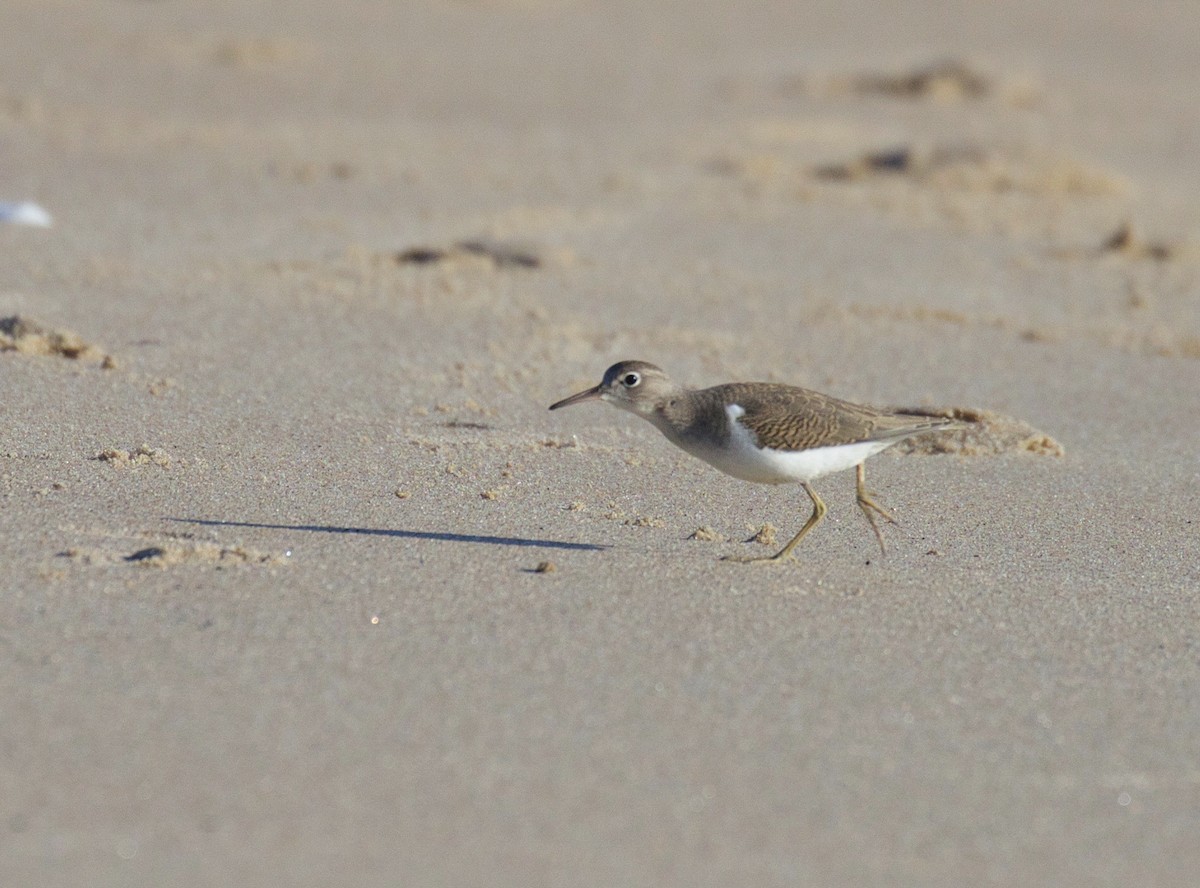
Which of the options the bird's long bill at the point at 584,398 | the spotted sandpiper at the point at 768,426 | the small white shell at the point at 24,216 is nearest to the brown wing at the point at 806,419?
the spotted sandpiper at the point at 768,426

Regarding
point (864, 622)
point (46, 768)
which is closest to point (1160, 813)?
point (864, 622)

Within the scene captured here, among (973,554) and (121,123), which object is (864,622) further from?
(121,123)

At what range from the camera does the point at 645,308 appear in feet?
26.0

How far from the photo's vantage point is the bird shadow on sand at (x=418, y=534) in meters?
4.71

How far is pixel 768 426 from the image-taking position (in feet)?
15.1

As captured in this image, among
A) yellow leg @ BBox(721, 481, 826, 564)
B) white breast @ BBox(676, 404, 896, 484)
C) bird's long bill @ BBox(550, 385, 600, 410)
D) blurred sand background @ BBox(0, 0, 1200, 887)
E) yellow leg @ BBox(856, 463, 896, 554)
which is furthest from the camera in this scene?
bird's long bill @ BBox(550, 385, 600, 410)

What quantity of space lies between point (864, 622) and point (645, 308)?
3.83 m

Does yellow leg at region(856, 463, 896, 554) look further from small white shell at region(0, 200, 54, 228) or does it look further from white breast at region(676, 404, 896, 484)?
small white shell at region(0, 200, 54, 228)

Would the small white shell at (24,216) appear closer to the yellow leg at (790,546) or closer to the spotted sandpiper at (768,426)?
Answer: the spotted sandpiper at (768,426)

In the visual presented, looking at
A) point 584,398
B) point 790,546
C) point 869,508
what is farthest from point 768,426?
point 584,398

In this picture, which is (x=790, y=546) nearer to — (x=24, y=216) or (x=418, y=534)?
(x=418, y=534)

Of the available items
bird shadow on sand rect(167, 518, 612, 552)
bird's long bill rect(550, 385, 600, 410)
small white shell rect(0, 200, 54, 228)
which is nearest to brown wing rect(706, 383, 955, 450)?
bird's long bill rect(550, 385, 600, 410)

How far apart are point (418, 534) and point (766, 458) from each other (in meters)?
1.03

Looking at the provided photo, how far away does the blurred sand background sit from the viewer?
3164mm
